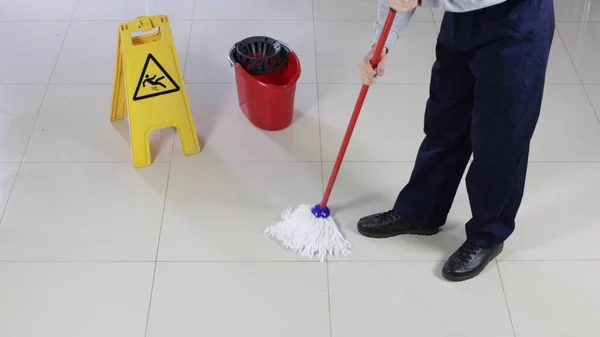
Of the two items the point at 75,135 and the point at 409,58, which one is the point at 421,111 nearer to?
the point at 409,58

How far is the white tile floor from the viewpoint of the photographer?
1.77 metres

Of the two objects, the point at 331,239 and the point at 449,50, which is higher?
the point at 449,50

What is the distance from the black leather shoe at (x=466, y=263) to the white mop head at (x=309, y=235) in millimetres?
282

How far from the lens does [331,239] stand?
1.91 meters

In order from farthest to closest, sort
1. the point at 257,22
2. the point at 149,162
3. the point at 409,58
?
1. the point at 257,22
2. the point at 409,58
3. the point at 149,162

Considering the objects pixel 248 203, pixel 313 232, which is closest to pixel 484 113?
pixel 313 232

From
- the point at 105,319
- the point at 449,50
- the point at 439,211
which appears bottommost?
the point at 105,319

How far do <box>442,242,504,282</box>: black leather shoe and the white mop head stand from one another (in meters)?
0.28

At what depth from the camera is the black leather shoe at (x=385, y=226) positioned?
1.93m

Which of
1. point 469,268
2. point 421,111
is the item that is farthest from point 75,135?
point 469,268

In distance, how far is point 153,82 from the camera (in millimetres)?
2010

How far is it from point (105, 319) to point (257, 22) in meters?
1.45

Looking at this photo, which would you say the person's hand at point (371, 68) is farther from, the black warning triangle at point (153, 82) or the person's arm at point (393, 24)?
the black warning triangle at point (153, 82)

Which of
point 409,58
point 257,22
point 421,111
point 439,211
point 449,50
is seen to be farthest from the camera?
point 257,22
